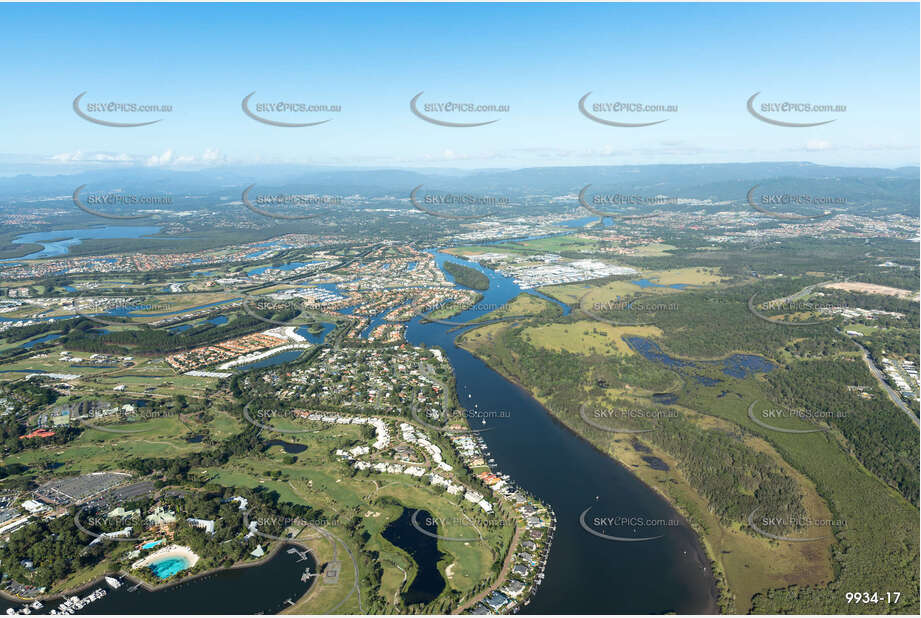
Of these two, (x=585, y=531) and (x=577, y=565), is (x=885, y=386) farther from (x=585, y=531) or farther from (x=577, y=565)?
(x=577, y=565)

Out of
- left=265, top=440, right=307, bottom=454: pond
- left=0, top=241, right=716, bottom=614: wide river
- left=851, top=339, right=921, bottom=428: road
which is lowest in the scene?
left=0, top=241, right=716, bottom=614: wide river

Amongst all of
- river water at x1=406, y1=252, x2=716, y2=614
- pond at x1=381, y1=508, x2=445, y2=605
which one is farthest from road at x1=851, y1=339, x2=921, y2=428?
pond at x1=381, y1=508, x2=445, y2=605

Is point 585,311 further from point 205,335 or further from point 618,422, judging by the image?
point 205,335

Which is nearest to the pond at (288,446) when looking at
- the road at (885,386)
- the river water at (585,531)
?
the river water at (585,531)

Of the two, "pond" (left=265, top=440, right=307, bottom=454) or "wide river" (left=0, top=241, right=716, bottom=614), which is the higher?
"pond" (left=265, top=440, right=307, bottom=454)

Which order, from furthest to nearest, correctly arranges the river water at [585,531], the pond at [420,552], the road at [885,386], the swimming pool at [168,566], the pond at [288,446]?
the road at [885,386] < the pond at [288,446] < the swimming pool at [168,566] < the pond at [420,552] < the river water at [585,531]

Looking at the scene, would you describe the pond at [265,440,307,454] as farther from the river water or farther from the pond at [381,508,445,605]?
the river water

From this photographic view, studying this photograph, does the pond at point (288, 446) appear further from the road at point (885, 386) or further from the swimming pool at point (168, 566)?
the road at point (885, 386)

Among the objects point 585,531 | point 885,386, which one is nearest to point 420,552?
point 585,531

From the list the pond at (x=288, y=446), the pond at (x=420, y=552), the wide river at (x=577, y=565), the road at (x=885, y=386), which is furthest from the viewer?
the road at (x=885, y=386)
